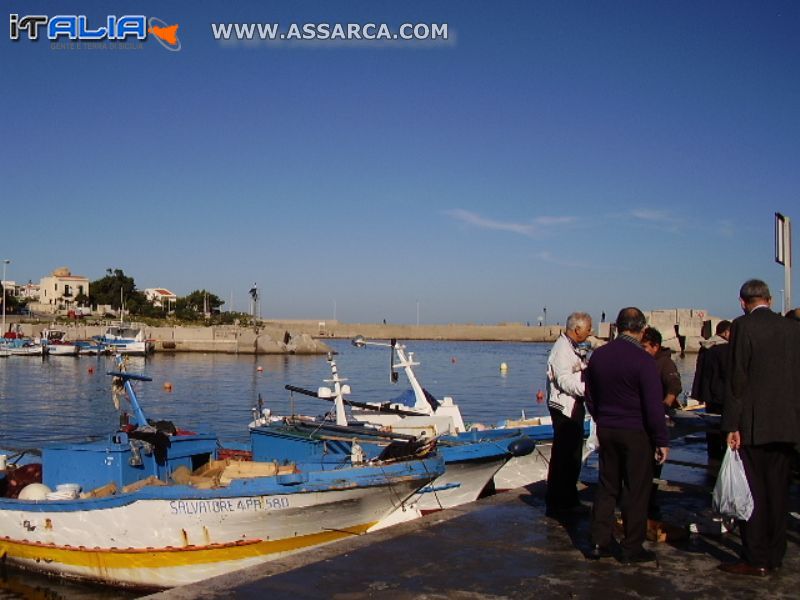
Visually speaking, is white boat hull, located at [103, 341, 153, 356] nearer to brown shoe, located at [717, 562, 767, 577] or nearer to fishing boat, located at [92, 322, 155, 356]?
fishing boat, located at [92, 322, 155, 356]

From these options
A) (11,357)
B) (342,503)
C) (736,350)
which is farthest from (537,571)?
(11,357)

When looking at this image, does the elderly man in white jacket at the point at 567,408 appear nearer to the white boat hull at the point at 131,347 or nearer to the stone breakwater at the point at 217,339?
the white boat hull at the point at 131,347

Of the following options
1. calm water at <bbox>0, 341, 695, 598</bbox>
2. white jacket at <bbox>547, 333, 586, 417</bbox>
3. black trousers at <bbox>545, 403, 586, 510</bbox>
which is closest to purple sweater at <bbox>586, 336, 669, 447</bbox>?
white jacket at <bbox>547, 333, 586, 417</bbox>

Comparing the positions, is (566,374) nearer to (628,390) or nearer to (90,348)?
(628,390)

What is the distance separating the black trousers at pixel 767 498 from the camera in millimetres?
5793

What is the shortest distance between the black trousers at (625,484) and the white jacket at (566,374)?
38.2 inches

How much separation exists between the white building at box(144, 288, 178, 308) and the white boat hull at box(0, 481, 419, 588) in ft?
438

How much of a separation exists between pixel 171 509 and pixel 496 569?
262 inches

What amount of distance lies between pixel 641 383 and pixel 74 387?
46680 millimetres

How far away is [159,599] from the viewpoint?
535 cm

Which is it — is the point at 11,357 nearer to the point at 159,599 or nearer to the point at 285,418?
the point at 285,418

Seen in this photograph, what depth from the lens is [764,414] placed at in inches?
224

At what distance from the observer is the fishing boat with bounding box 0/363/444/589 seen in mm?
11484

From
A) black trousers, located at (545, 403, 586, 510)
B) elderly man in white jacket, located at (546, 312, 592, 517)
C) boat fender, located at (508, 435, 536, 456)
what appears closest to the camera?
elderly man in white jacket, located at (546, 312, 592, 517)
